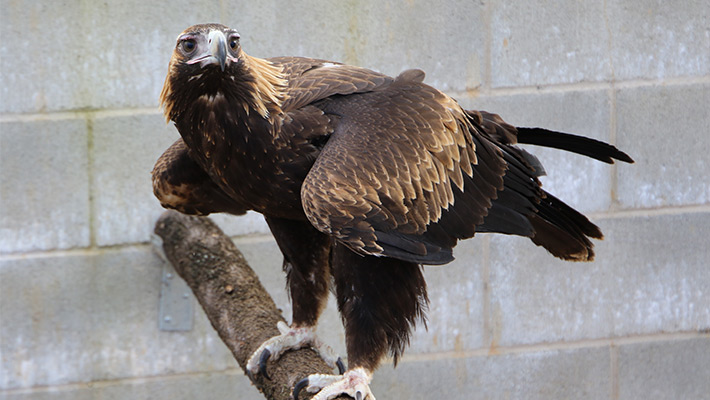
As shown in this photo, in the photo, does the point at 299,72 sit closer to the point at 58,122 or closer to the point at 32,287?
the point at 58,122

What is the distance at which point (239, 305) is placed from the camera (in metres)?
3.13

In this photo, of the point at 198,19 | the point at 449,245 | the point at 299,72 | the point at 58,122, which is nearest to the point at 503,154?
the point at 449,245

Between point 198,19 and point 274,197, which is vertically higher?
point 198,19

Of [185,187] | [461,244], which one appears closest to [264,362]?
[185,187]

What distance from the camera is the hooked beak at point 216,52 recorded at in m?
2.32

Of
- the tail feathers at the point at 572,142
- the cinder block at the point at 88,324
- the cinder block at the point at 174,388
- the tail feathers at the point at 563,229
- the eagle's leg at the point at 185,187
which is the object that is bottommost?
the cinder block at the point at 174,388

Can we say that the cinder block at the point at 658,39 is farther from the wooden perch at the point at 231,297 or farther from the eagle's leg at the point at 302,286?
the wooden perch at the point at 231,297

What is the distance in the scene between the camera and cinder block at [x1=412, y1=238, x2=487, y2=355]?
413cm

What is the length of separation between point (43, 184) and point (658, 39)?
3034 mm

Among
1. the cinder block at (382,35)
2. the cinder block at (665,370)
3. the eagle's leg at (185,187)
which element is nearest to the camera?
the eagle's leg at (185,187)

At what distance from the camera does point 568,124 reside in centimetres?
409

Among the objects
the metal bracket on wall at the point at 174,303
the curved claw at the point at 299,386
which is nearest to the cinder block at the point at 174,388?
the metal bracket on wall at the point at 174,303

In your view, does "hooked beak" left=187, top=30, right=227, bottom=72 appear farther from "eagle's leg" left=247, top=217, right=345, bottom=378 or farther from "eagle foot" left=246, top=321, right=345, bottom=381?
"eagle foot" left=246, top=321, right=345, bottom=381

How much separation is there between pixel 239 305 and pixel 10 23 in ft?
5.67
